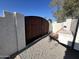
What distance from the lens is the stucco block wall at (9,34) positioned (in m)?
3.83

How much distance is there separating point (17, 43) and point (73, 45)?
12.8ft

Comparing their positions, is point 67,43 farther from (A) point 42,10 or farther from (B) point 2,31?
(A) point 42,10

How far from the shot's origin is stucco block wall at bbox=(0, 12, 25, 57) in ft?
12.6

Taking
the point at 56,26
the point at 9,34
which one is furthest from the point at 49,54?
the point at 56,26

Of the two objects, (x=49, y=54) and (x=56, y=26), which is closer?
(x=49, y=54)

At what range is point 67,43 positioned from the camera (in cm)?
669

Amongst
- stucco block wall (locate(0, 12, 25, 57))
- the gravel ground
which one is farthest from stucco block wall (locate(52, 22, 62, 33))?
stucco block wall (locate(0, 12, 25, 57))

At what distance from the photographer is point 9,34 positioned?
164 inches

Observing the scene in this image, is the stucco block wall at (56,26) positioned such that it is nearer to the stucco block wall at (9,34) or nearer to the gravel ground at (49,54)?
the gravel ground at (49,54)

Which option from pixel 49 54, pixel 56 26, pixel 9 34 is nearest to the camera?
pixel 9 34

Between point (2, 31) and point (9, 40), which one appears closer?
point (2, 31)

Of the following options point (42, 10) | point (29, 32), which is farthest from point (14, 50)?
point (42, 10)

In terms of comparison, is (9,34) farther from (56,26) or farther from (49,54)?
(56,26)

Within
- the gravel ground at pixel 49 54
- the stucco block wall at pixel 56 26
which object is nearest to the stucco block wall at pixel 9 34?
the gravel ground at pixel 49 54
